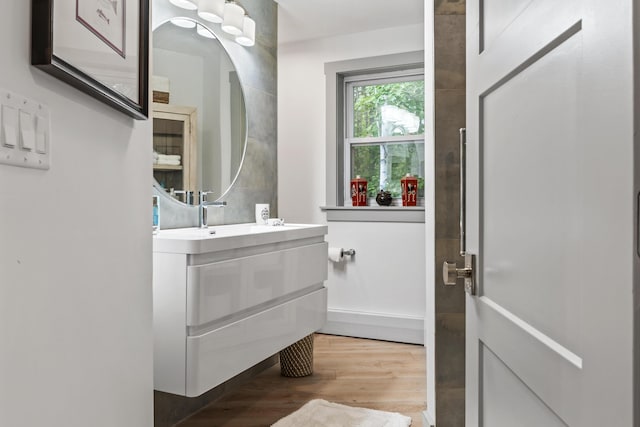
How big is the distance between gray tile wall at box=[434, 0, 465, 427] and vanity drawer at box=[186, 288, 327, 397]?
73 centimetres

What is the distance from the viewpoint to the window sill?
11.3ft

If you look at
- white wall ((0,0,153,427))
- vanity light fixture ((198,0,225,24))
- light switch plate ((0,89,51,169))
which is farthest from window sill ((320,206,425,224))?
light switch plate ((0,89,51,169))

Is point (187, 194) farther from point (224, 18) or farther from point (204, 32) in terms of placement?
point (224, 18)

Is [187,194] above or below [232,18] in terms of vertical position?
below

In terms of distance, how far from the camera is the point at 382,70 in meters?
3.70

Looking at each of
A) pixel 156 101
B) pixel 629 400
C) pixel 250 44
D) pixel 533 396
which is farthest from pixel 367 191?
pixel 629 400

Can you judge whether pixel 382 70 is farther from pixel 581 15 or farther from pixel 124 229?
pixel 581 15

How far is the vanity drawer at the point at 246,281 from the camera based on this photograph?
1715mm

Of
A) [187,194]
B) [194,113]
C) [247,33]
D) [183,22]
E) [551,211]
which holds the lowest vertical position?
[551,211]

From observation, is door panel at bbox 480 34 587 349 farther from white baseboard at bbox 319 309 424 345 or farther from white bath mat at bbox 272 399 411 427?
white baseboard at bbox 319 309 424 345

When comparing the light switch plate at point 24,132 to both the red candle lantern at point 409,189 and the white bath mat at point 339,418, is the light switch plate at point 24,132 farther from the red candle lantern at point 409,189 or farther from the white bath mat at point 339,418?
the red candle lantern at point 409,189

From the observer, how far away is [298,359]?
2.79 metres

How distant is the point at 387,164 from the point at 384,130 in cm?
27

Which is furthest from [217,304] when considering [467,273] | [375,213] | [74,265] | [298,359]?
[375,213]
